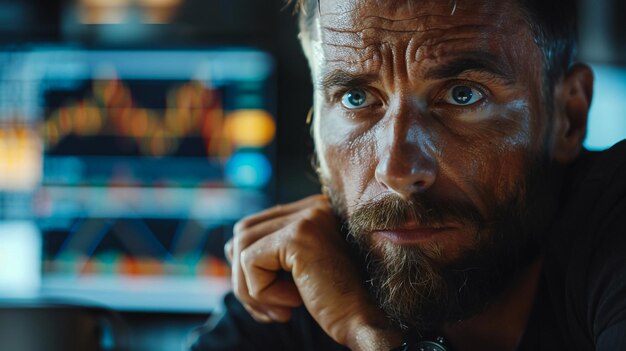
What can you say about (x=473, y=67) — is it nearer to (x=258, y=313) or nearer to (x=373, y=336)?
(x=373, y=336)

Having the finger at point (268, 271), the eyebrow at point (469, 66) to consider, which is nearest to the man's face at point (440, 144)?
the eyebrow at point (469, 66)

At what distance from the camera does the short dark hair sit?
956 mm

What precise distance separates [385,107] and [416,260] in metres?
0.19

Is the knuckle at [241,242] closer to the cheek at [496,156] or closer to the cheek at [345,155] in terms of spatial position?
the cheek at [345,155]

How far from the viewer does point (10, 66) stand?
216 cm

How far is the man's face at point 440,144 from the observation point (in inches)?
35.2

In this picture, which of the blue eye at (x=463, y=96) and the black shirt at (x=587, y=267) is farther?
the blue eye at (x=463, y=96)

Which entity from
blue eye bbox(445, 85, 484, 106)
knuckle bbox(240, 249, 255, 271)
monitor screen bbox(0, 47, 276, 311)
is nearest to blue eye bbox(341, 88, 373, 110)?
blue eye bbox(445, 85, 484, 106)

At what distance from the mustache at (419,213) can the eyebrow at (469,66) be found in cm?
14

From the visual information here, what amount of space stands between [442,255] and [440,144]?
126 mm

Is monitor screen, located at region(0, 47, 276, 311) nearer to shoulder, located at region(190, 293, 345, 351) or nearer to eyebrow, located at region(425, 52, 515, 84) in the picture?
shoulder, located at region(190, 293, 345, 351)

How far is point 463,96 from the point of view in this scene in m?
0.92

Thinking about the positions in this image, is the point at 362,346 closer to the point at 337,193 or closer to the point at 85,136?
the point at 337,193

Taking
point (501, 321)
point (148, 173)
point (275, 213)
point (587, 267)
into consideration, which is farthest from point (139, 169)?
point (587, 267)
